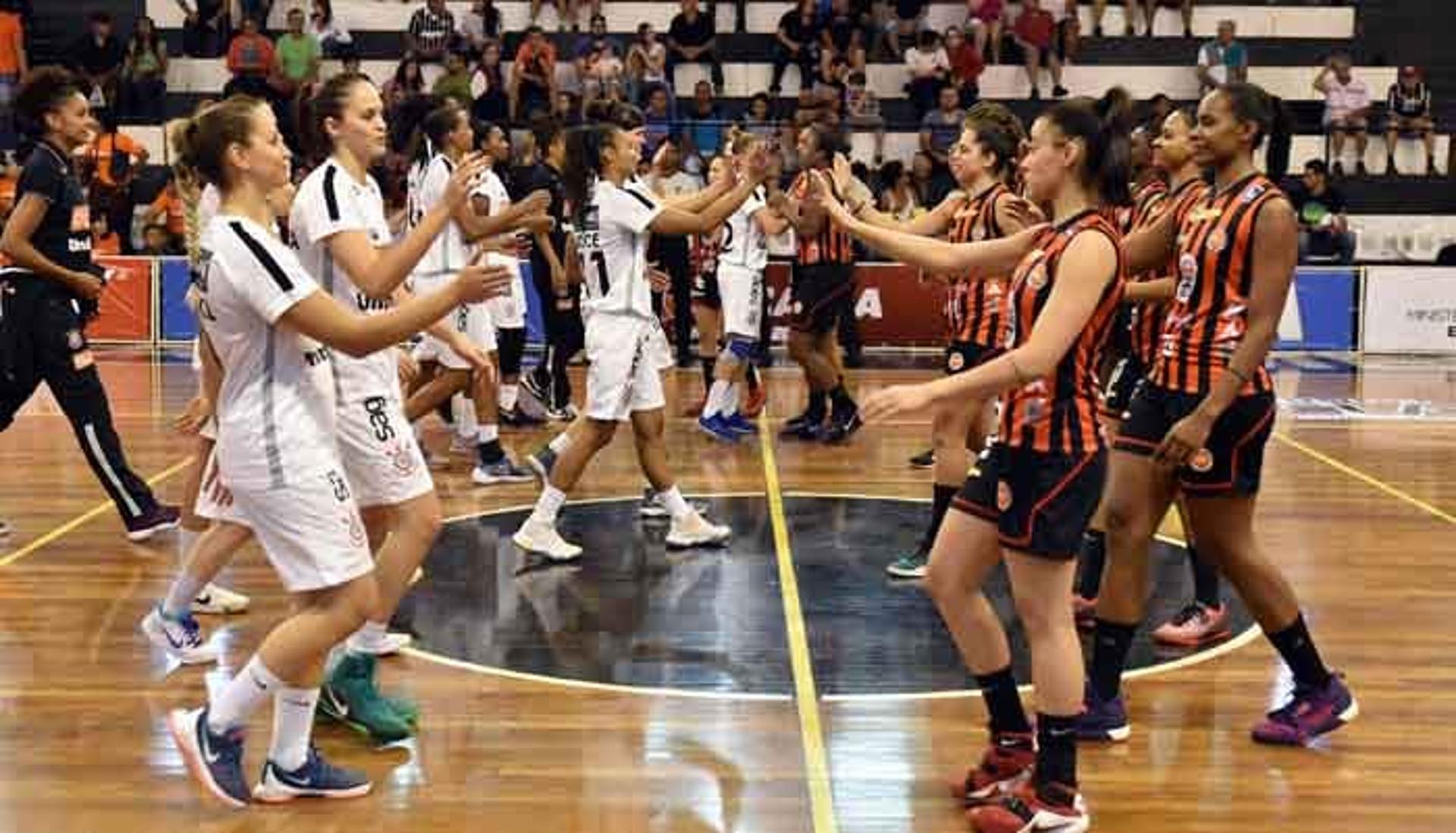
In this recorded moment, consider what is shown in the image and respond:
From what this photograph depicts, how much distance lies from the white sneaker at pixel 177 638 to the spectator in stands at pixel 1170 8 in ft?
61.5

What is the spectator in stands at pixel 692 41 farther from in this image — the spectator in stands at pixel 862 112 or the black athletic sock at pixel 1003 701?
the black athletic sock at pixel 1003 701

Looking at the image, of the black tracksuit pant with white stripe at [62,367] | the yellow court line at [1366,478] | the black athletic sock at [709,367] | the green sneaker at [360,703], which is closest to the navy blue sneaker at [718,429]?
the black athletic sock at [709,367]

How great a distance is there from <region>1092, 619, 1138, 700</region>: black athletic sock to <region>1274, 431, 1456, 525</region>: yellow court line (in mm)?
4583

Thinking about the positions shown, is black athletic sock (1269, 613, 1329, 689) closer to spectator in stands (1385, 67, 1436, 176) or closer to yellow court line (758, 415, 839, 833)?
yellow court line (758, 415, 839, 833)

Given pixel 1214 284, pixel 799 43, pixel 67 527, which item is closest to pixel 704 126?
pixel 799 43

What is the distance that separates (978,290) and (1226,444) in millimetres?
2320

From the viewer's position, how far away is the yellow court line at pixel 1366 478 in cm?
1013

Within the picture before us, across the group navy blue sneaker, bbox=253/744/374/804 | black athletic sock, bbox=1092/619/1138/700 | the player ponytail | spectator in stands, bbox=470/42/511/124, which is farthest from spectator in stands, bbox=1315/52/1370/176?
navy blue sneaker, bbox=253/744/374/804

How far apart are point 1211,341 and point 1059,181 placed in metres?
1.10

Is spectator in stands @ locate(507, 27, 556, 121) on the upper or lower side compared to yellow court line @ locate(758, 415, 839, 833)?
upper

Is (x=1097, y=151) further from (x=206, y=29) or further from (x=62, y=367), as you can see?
(x=206, y=29)

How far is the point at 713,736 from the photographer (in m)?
6.01

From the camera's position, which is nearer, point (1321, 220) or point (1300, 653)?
point (1300, 653)

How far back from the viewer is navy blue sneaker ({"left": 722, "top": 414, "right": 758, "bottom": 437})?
1256cm
